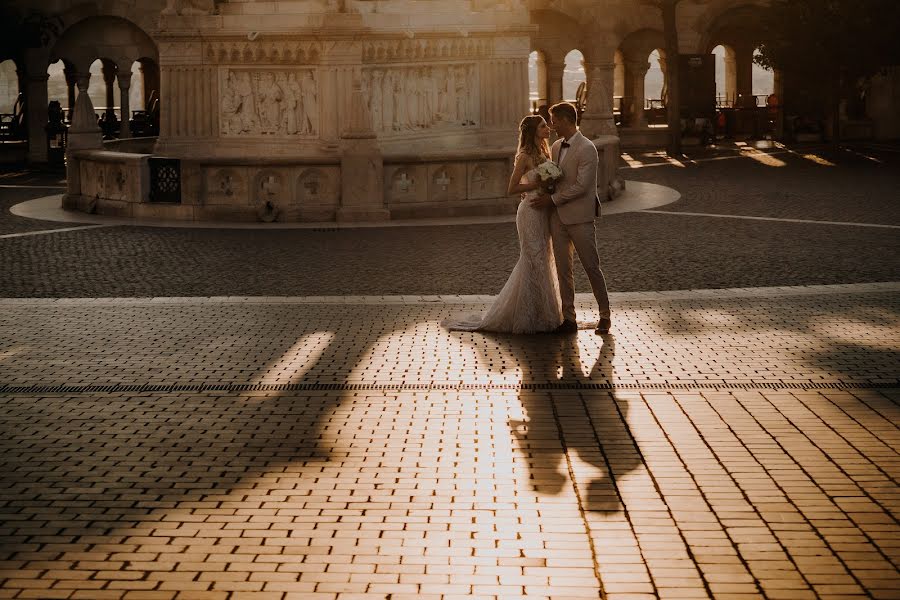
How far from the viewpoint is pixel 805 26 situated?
123 ft

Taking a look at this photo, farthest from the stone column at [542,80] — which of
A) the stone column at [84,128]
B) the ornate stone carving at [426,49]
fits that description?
the stone column at [84,128]

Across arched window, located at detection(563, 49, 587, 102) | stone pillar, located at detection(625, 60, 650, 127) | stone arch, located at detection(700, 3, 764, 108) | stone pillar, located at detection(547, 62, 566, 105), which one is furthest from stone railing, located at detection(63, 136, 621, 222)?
arched window, located at detection(563, 49, 587, 102)

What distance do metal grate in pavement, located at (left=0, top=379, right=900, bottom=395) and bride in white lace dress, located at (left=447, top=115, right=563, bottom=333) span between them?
80.1 inches

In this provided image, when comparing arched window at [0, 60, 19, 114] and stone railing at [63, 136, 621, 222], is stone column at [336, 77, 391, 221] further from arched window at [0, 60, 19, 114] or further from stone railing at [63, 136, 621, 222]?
arched window at [0, 60, 19, 114]

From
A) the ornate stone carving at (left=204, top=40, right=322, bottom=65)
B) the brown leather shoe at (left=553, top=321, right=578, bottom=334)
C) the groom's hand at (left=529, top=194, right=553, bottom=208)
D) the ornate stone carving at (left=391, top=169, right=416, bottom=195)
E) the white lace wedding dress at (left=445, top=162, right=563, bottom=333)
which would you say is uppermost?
the ornate stone carving at (left=204, top=40, right=322, bottom=65)

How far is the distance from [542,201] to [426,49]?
12298 millimetres

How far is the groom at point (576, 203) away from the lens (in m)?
11.3

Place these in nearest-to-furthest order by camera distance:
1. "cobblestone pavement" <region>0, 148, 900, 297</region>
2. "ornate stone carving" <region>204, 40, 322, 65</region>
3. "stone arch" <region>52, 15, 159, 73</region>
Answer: "cobblestone pavement" <region>0, 148, 900, 297</region>
"ornate stone carving" <region>204, 40, 322, 65</region>
"stone arch" <region>52, 15, 159, 73</region>

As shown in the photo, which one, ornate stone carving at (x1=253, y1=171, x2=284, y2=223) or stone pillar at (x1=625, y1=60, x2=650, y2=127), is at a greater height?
stone pillar at (x1=625, y1=60, x2=650, y2=127)

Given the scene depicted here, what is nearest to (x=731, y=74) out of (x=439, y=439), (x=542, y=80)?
(x=542, y=80)

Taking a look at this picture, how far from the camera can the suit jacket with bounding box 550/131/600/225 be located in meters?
11.3

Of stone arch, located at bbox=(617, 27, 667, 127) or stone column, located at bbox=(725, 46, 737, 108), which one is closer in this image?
stone arch, located at bbox=(617, 27, 667, 127)

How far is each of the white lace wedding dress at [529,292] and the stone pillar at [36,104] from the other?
30.1 metres

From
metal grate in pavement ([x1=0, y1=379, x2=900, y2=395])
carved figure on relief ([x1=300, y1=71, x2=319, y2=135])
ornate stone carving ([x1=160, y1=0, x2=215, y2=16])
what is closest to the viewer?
metal grate in pavement ([x1=0, y1=379, x2=900, y2=395])
